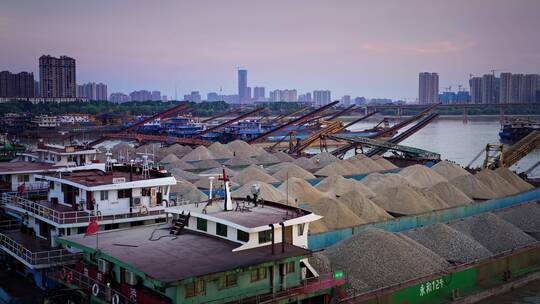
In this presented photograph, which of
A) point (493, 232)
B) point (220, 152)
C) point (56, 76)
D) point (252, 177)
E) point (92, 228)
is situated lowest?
point (493, 232)

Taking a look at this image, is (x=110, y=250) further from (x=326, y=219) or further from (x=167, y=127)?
(x=167, y=127)

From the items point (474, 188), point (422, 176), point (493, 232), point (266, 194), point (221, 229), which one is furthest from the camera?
point (422, 176)


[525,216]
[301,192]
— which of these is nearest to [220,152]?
[301,192]

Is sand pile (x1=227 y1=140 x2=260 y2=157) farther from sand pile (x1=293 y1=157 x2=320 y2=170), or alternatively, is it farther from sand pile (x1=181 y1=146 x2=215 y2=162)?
sand pile (x1=293 y1=157 x2=320 y2=170)

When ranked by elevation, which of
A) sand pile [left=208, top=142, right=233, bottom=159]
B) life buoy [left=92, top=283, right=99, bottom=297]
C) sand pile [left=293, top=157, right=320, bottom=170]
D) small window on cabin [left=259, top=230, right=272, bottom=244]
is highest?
small window on cabin [left=259, top=230, right=272, bottom=244]

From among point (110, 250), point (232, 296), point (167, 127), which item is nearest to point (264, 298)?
point (232, 296)

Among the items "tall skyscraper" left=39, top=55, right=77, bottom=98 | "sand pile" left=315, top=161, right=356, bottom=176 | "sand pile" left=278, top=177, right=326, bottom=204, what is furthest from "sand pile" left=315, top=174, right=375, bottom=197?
"tall skyscraper" left=39, top=55, right=77, bottom=98

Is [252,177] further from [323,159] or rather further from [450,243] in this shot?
[450,243]
